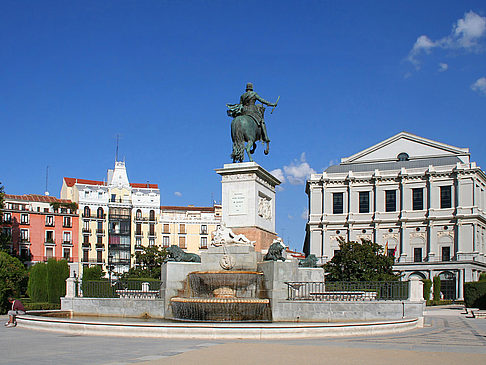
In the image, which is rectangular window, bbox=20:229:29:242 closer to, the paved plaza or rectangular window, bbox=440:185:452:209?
rectangular window, bbox=440:185:452:209

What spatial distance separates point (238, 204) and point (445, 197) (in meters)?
71.1

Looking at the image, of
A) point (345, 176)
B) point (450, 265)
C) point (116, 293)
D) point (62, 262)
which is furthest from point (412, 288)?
point (345, 176)

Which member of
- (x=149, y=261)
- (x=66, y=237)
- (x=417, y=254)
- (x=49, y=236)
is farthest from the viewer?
(x=417, y=254)

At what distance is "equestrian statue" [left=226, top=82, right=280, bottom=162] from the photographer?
2177 centimetres

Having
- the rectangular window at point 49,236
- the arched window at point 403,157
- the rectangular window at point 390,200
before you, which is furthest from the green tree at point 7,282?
the arched window at point 403,157

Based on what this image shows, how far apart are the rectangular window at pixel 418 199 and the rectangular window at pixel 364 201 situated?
261 inches

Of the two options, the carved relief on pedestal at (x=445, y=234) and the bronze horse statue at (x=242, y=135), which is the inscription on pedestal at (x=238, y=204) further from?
the carved relief on pedestal at (x=445, y=234)

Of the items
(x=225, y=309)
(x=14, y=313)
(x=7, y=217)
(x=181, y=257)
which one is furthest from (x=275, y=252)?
(x=7, y=217)

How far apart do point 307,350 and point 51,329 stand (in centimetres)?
780

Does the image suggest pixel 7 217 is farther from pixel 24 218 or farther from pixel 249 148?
pixel 249 148

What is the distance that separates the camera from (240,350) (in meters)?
12.0

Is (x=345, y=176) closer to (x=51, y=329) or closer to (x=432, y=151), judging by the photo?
(x=432, y=151)

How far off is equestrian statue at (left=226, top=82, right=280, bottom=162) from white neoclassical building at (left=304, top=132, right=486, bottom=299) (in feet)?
212

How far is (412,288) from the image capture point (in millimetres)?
18766
